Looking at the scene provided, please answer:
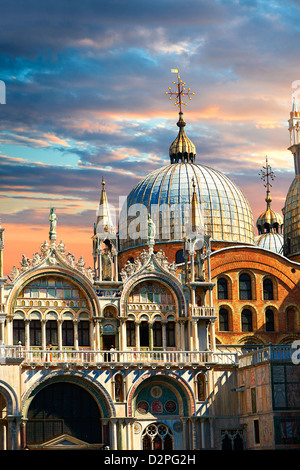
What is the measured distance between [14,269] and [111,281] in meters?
5.55

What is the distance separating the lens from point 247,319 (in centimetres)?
7488

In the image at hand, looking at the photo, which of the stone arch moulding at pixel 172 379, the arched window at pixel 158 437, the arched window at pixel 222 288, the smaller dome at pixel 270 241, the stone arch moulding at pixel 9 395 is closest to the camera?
the stone arch moulding at pixel 9 395

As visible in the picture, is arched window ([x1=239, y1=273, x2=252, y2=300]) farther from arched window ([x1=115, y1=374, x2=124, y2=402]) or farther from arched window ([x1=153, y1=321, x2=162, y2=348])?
arched window ([x1=115, y1=374, x2=124, y2=402])

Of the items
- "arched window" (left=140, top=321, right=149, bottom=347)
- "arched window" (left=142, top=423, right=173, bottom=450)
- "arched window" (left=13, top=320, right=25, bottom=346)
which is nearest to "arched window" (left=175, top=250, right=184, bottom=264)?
"arched window" (left=140, top=321, right=149, bottom=347)

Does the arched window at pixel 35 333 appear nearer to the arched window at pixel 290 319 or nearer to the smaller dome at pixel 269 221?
the arched window at pixel 290 319

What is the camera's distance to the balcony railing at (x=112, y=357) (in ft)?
210

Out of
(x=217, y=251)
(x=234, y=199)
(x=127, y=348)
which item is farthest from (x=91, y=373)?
(x=234, y=199)

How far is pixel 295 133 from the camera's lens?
84.9 meters

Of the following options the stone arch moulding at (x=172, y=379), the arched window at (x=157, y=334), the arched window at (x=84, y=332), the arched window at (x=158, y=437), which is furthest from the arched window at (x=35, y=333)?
the arched window at (x=158, y=437)

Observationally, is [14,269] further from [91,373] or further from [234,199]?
[234,199]

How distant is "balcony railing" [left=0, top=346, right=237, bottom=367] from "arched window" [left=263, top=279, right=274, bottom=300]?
7734mm

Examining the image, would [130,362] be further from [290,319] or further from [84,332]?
[290,319]

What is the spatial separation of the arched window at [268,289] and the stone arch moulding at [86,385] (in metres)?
14.7

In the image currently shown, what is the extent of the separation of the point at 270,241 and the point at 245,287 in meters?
22.9
